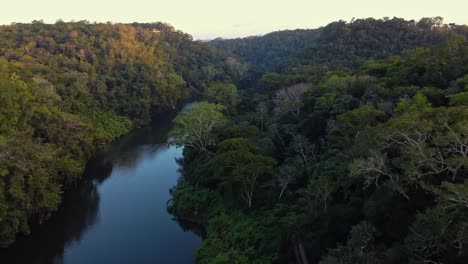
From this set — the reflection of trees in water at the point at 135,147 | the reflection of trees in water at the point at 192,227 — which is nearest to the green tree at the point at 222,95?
the reflection of trees in water at the point at 135,147

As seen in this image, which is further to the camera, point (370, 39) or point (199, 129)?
point (370, 39)

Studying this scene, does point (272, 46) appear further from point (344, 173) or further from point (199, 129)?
point (344, 173)

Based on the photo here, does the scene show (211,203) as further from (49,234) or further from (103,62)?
(103,62)

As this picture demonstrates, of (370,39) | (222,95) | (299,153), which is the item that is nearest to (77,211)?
(299,153)

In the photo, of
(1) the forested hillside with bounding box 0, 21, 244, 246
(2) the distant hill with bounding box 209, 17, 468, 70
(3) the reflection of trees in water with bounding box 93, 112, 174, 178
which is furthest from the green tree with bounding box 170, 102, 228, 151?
(2) the distant hill with bounding box 209, 17, 468, 70

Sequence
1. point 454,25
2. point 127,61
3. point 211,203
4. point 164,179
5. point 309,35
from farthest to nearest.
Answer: point 309,35
point 127,61
point 454,25
point 164,179
point 211,203

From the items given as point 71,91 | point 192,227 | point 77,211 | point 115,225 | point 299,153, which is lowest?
point 192,227

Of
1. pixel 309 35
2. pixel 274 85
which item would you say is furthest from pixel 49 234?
pixel 309 35
